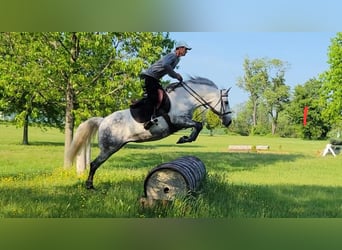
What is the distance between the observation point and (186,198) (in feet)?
14.2

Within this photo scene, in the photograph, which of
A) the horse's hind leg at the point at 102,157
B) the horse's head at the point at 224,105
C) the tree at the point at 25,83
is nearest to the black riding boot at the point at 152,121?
the horse's hind leg at the point at 102,157

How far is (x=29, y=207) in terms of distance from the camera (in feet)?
15.1

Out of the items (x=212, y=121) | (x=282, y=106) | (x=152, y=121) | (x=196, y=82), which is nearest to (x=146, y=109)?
(x=152, y=121)

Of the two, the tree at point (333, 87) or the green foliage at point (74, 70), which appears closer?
the green foliage at point (74, 70)

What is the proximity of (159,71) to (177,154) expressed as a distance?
238 centimetres

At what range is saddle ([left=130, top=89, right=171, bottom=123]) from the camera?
4418 mm

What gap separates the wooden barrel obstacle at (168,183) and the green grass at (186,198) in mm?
86

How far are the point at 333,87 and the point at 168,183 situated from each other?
391 cm

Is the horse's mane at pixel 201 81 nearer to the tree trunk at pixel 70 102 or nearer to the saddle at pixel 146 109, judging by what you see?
the saddle at pixel 146 109

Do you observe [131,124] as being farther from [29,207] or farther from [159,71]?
[29,207]

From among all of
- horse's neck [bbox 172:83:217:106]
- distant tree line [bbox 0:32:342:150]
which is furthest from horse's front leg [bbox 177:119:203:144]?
distant tree line [bbox 0:32:342:150]

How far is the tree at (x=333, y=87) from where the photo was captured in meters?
6.81

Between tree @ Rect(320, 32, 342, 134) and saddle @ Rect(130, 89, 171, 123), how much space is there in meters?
3.22

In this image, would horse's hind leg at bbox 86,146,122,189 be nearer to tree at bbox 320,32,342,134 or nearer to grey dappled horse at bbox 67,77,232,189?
grey dappled horse at bbox 67,77,232,189
